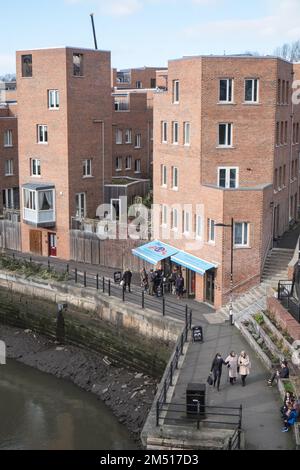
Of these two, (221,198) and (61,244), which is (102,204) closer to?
(61,244)

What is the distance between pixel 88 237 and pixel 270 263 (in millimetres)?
12883

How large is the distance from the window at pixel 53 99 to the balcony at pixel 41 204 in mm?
5183

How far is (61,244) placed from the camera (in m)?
45.5

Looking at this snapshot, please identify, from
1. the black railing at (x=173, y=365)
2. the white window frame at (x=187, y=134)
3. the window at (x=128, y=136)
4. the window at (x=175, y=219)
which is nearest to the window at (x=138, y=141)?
the window at (x=128, y=136)

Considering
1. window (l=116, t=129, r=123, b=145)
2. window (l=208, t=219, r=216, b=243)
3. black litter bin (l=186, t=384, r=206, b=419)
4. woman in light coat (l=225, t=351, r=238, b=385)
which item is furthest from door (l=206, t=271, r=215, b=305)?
window (l=116, t=129, r=123, b=145)

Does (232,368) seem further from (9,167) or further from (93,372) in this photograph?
Result: (9,167)

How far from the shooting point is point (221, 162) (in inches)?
1401

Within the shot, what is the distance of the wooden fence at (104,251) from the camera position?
41269 millimetres

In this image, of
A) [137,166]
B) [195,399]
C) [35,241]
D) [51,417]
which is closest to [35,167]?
[35,241]

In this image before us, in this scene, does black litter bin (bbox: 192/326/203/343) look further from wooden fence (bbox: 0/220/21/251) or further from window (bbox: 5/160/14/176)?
window (bbox: 5/160/14/176)

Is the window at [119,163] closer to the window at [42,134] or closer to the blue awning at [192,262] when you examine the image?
the window at [42,134]

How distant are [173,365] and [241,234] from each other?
9741 mm

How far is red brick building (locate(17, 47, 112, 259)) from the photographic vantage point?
143 feet
